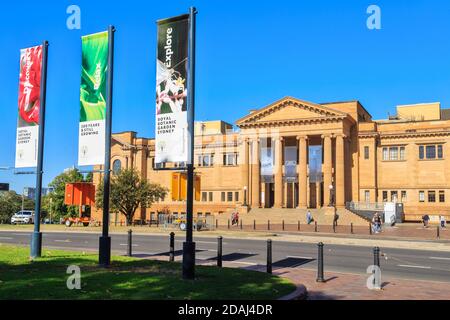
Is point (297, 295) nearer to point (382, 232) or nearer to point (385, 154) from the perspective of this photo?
point (382, 232)

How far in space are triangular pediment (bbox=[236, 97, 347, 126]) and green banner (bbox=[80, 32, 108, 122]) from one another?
51.6 metres

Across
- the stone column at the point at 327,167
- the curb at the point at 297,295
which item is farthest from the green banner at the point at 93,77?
the stone column at the point at 327,167

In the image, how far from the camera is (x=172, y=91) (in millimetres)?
12734

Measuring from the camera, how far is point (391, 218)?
50.5m

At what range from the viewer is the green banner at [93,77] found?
14.7 meters

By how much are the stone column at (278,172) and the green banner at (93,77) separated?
50.8m

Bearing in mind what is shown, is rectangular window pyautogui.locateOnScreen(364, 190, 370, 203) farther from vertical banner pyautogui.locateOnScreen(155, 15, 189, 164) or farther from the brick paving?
vertical banner pyautogui.locateOnScreen(155, 15, 189, 164)

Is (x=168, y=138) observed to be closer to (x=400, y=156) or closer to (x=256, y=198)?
(x=256, y=198)

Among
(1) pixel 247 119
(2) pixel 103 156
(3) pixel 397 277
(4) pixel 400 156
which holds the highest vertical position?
(1) pixel 247 119

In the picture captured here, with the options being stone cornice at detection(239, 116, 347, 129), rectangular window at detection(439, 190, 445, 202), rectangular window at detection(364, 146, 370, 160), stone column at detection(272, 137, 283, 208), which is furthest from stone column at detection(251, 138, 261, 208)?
rectangular window at detection(439, 190, 445, 202)
